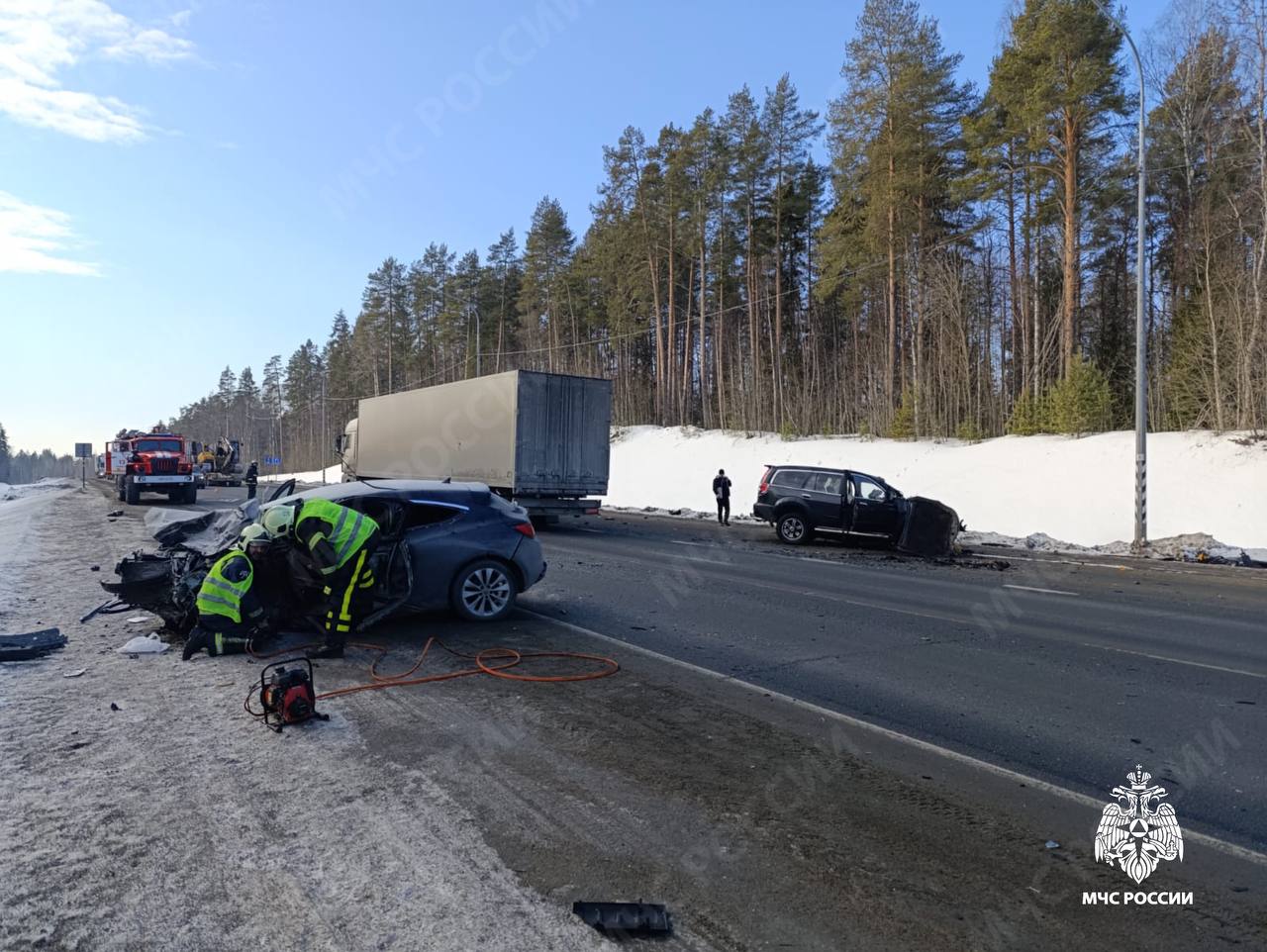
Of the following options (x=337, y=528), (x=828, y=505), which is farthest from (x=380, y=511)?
(x=828, y=505)

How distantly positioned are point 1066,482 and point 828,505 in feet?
31.8

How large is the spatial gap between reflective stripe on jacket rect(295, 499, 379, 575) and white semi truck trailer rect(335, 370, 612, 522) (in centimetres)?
1237

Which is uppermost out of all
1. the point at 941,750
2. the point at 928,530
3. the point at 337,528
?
the point at 337,528

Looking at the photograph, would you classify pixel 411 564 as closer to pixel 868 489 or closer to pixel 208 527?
pixel 208 527

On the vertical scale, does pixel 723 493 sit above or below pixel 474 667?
above

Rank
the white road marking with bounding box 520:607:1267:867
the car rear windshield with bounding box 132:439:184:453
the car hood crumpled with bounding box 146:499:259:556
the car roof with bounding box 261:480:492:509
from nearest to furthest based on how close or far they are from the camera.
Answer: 1. the white road marking with bounding box 520:607:1267:867
2. the car roof with bounding box 261:480:492:509
3. the car hood crumpled with bounding box 146:499:259:556
4. the car rear windshield with bounding box 132:439:184:453

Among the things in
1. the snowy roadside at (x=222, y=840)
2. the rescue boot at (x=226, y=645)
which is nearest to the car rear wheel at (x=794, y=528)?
the rescue boot at (x=226, y=645)

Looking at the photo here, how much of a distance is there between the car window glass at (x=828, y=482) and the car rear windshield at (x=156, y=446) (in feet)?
80.2

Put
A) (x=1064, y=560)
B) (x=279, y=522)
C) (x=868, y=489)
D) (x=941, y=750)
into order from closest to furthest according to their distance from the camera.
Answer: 1. (x=941, y=750)
2. (x=279, y=522)
3. (x=1064, y=560)
4. (x=868, y=489)

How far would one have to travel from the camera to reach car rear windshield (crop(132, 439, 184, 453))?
97.2 ft

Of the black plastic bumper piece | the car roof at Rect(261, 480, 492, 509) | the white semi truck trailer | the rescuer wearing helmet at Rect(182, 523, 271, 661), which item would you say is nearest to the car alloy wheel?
the car roof at Rect(261, 480, 492, 509)

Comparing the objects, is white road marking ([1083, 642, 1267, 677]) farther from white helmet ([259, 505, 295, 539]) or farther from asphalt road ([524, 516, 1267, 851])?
white helmet ([259, 505, 295, 539])

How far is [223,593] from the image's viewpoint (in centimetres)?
698

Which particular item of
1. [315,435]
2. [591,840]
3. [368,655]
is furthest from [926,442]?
[315,435]
